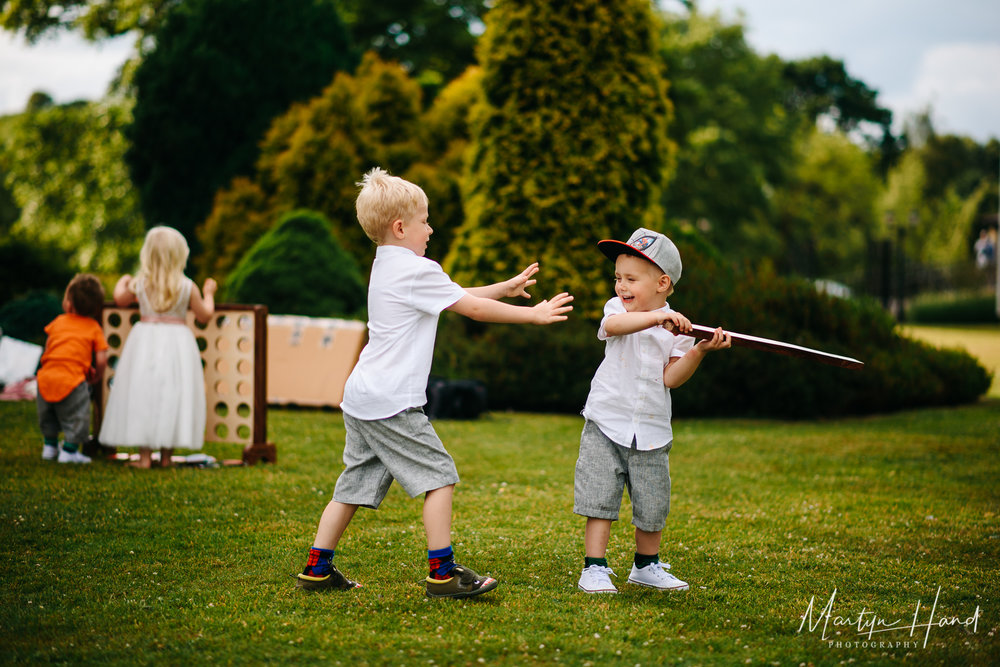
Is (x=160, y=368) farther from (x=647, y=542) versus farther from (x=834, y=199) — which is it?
(x=834, y=199)

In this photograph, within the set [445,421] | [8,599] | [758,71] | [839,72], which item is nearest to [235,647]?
[8,599]

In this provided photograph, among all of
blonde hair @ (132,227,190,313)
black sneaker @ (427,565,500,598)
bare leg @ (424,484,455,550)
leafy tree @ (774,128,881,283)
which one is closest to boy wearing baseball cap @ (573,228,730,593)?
black sneaker @ (427,565,500,598)

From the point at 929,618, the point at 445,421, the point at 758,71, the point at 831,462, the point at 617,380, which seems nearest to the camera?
the point at 929,618

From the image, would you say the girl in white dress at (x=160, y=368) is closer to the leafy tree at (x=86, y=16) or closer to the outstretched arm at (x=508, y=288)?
the outstretched arm at (x=508, y=288)

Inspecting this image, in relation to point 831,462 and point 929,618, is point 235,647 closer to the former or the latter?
point 929,618

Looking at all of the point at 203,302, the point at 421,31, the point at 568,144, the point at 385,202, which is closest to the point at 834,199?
the point at 421,31

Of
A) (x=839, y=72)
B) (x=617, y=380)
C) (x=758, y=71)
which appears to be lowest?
(x=617, y=380)

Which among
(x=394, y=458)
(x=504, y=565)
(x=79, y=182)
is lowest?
(x=504, y=565)

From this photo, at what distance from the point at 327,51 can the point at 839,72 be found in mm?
50211

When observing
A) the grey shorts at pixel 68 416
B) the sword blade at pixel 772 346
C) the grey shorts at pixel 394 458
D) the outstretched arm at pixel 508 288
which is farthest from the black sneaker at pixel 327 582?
the grey shorts at pixel 68 416

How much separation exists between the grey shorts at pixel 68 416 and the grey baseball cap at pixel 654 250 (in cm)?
484

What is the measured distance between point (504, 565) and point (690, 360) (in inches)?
55.8

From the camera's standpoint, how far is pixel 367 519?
5.52 metres

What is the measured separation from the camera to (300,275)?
38.5 feet
